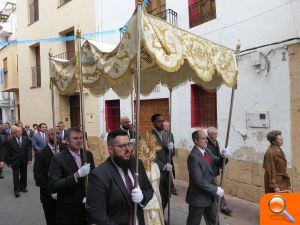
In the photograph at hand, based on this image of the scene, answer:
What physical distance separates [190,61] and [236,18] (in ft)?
13.7

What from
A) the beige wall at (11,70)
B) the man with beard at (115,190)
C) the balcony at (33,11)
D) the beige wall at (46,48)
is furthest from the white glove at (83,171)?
the beige wall at (11,70)

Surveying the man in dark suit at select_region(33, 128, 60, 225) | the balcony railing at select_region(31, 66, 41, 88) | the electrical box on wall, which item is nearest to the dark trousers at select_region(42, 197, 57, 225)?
the man in dark suit at select_region(33, 128, 60, 225)

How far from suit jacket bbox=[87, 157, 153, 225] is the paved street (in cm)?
319

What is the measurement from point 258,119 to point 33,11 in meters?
14.1

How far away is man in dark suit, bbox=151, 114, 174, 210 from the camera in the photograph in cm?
575

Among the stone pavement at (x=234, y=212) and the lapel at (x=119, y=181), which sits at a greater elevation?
the lapel at (x=119, y=181)

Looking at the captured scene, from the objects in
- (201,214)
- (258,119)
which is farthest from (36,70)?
(201,214)

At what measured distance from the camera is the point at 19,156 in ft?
27.7

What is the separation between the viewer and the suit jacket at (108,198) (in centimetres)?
288

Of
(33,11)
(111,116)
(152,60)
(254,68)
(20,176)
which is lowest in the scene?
(20,176)

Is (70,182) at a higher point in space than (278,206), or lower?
lower

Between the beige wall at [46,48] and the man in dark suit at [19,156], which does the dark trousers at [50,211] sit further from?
the beige wall at [46,48]

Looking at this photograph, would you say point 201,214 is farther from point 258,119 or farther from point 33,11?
point 33,11

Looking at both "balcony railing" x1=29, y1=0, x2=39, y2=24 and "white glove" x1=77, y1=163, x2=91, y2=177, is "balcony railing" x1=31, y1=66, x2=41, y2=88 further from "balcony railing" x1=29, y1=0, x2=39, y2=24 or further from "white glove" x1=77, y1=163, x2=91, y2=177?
"white glove" x1=77, y1=163, x2=91, y2=177
